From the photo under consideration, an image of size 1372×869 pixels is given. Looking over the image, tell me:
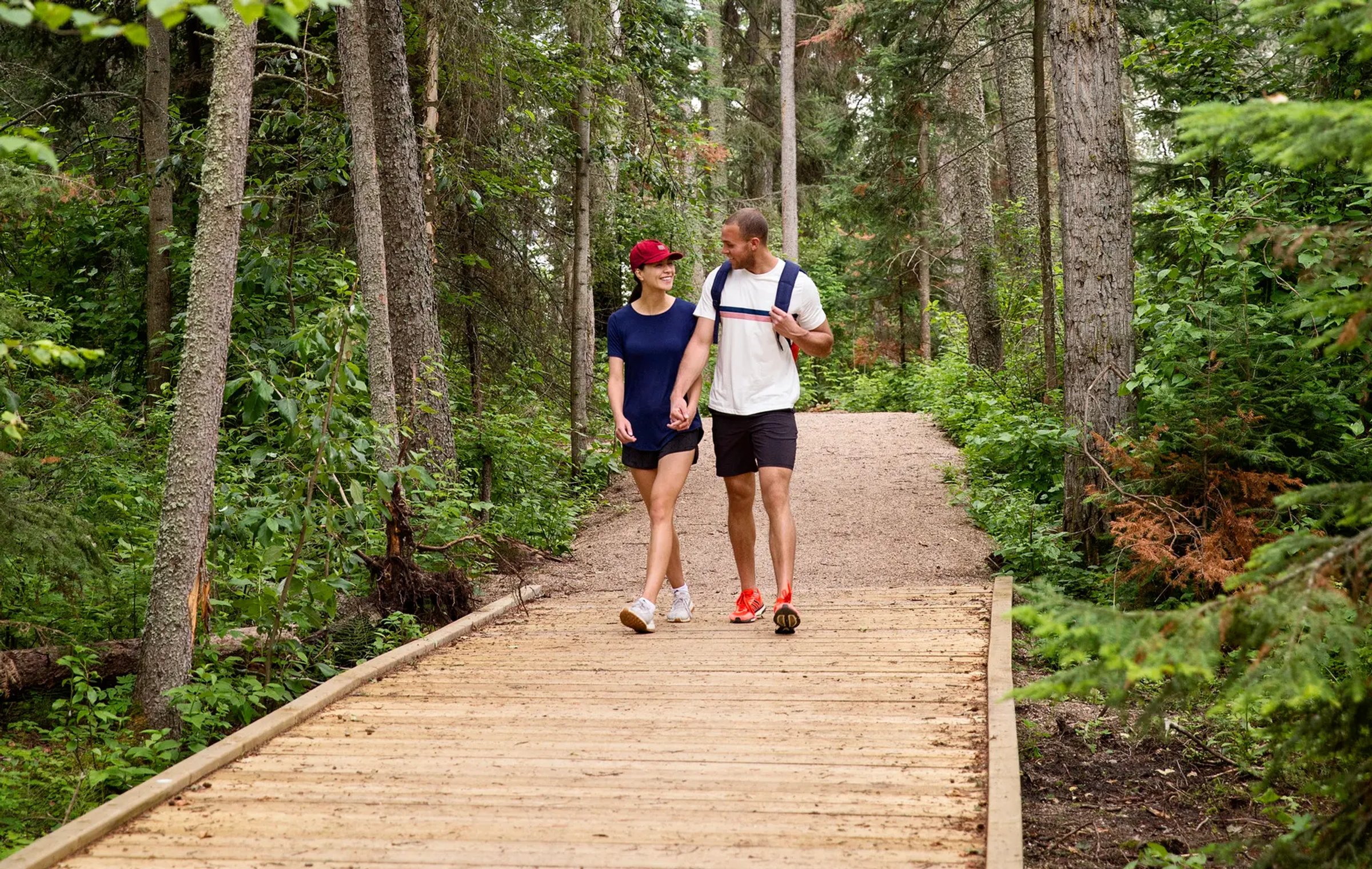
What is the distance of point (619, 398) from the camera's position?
6.96m

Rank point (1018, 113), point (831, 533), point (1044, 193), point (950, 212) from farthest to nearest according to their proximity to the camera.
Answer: point (950, 212) → point (1018, 113) → point (1044, 193) → point (831, 533)

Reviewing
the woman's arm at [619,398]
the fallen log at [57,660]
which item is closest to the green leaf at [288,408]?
the fallen log at [57,660]

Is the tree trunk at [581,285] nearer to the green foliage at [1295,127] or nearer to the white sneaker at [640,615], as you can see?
the white sneaker at [640,615]

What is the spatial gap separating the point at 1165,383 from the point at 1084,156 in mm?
1790

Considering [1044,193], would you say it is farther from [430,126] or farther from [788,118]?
[788,118]

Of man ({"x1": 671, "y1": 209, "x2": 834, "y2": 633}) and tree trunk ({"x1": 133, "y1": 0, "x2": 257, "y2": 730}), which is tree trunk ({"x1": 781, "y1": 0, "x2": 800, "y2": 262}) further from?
tree trunk ({"x1": 133, "y1": 0, "x2": 257, "y2": 730})

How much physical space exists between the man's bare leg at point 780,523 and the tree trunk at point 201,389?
2.95 m

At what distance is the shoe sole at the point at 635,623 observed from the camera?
684 cm

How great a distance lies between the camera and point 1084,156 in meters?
8.07

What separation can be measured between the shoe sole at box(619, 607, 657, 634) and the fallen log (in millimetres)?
2073

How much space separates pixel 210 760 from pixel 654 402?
10.5ft

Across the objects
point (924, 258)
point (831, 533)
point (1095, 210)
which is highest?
point (924, 258)

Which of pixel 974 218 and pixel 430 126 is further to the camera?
pixel 974 218

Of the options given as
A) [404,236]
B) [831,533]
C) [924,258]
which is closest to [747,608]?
[831,533]
